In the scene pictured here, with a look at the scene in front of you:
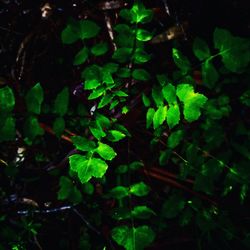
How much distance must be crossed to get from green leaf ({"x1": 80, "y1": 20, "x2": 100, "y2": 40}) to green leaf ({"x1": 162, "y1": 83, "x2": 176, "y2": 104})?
1.60 ft

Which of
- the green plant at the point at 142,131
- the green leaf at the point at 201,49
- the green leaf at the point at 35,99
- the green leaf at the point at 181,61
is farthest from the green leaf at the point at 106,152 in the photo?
the green leaf at the point at 201,49

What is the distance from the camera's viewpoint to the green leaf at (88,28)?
5.07 feet

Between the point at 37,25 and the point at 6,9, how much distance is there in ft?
0.66

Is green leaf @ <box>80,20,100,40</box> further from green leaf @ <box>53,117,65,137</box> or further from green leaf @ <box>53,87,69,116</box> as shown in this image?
green leaf @ <box>53,117,65,137</box>

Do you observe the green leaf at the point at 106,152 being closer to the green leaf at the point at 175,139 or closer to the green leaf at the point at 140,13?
the green leaf at the point at 175,139

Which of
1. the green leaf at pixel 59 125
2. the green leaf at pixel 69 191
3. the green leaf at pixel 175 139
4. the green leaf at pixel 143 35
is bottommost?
the green leaf at pixel 69 191

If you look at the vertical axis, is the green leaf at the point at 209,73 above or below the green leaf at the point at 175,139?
above

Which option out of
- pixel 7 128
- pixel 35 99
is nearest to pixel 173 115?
pixel 35 99

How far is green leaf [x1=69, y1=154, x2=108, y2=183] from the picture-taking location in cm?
129

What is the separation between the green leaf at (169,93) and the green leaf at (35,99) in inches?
22.8

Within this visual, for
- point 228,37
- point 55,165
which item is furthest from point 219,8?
point 55,165

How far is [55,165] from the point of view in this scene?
1935 mm

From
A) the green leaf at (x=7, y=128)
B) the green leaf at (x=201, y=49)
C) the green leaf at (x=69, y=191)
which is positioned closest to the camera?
the green leaf at (x=7, y=128)

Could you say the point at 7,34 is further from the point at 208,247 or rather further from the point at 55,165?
the point at 208,247
